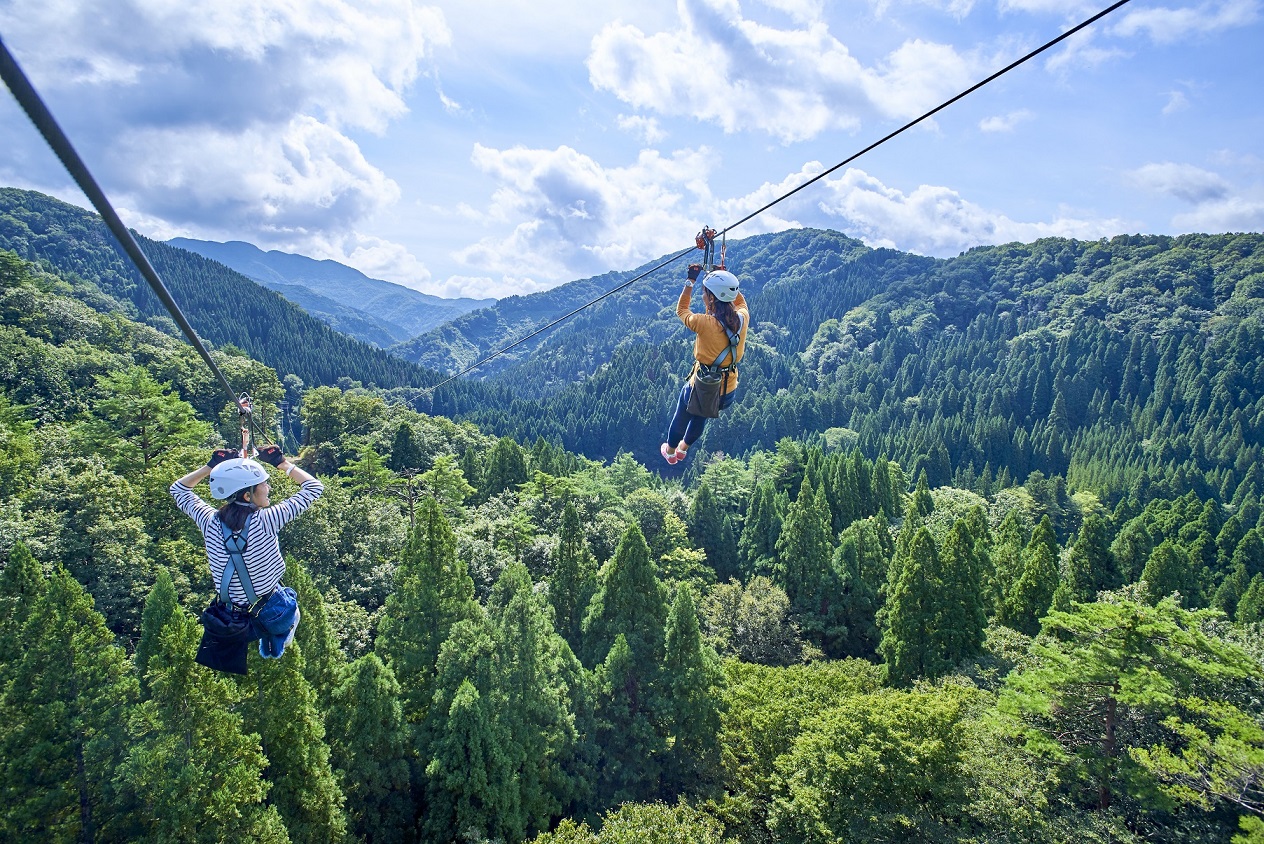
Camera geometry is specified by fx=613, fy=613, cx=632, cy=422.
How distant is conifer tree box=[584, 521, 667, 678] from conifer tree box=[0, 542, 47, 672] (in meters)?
16.6

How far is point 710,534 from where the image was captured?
147 feet

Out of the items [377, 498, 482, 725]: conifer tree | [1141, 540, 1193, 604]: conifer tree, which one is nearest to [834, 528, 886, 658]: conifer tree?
[1141, 540, 1193, 604]: conifer tree

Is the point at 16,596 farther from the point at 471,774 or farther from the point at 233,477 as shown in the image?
the point at 233,477

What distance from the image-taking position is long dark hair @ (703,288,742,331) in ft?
26.9

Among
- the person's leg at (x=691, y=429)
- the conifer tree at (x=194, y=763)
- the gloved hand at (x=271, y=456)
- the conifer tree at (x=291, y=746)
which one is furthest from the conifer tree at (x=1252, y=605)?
the gloved hand at (x=271, y=456)

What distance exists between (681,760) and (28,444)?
28524mm

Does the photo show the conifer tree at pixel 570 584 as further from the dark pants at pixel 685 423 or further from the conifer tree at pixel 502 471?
the conifer tree at pixel 502 471

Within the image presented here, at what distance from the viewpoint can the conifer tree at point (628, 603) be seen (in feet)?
78.2

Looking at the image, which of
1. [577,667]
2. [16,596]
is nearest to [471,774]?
[577,667]

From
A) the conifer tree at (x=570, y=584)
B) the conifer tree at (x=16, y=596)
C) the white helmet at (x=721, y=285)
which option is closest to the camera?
the white helmet at (x=721, y=285)

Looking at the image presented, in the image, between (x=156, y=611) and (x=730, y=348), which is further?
(x=156, y=611)

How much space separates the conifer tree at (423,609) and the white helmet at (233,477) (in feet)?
53.2

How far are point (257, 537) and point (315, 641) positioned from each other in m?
14.1

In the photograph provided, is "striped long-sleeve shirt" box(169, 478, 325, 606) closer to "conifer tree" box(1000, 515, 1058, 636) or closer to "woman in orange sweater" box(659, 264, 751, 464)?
"woman in orange sweater" box(659, 264, 751, 464)
